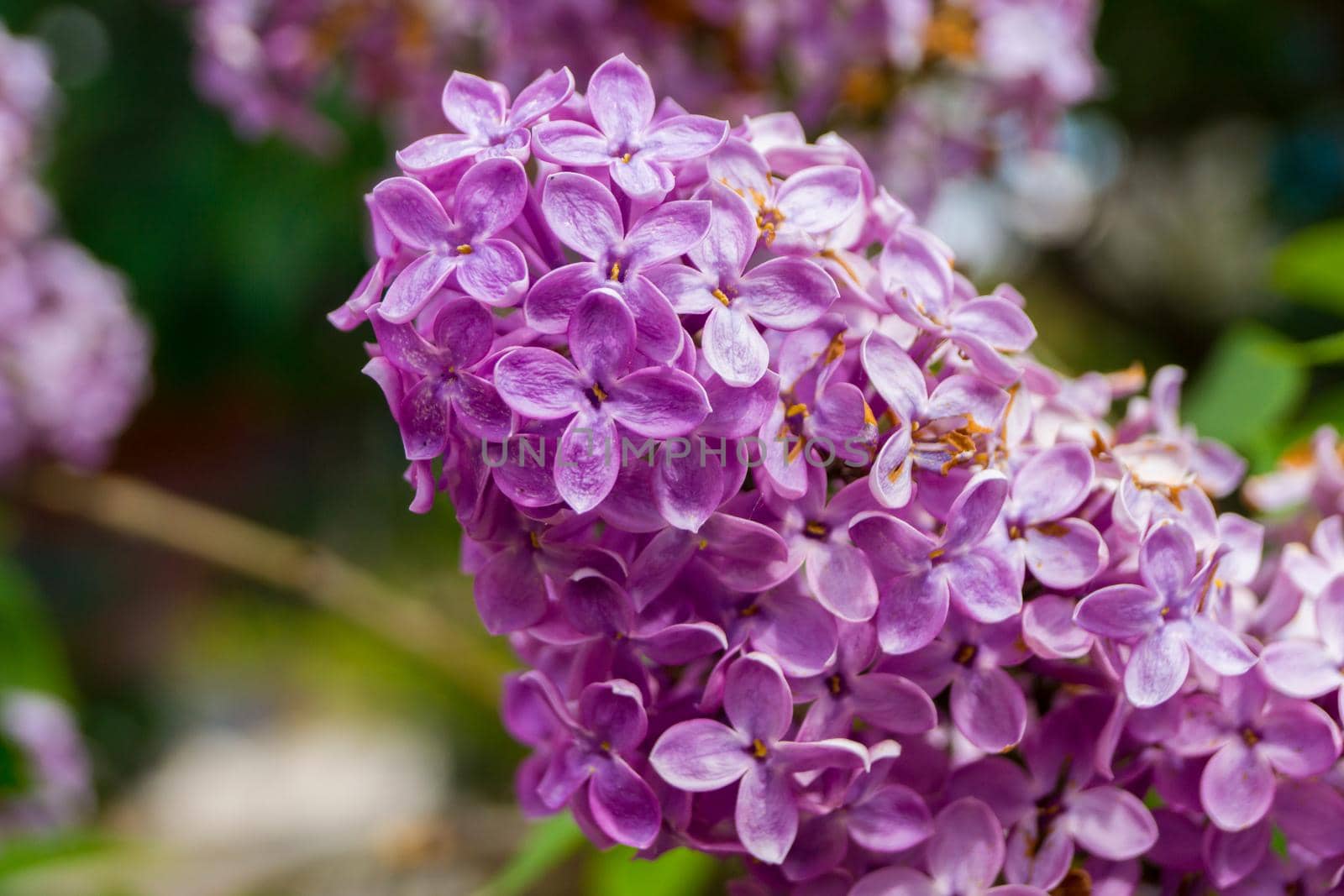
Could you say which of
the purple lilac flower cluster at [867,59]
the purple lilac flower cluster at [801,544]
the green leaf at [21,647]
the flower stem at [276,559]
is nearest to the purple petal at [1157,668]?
the purple lilac flower cluster at [801,544]

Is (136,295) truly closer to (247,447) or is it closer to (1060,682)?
(247,447)

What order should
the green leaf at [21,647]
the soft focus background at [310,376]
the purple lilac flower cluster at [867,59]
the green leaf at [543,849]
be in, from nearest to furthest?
the green leaf at [543,849] < the purple lilac flower cluster at [867,59] < the green leaf at [21,647] < the soft focus background at [310,376]

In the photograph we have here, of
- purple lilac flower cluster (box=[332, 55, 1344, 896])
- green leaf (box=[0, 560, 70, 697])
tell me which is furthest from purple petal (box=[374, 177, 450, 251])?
green leaf (box=[0, 560, 70, 697])

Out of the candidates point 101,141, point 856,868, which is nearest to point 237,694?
point 101,141

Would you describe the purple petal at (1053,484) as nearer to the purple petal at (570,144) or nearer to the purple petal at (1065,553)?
the purple petal at (1065,553)

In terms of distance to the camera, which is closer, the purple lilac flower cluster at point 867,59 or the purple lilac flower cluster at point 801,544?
the purple lilac flower cluster at point 801,544

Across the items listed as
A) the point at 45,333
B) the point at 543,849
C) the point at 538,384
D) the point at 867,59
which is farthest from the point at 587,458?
the point at 45,333
